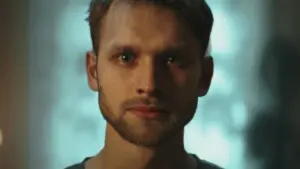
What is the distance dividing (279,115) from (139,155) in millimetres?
302

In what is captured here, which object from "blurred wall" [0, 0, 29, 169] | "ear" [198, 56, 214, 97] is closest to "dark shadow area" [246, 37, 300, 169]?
"ear" [198, 56, 214, 97]

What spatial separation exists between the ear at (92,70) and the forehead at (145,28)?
0.06m

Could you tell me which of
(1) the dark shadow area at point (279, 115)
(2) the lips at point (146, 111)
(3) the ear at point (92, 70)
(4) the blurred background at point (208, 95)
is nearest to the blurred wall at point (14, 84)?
(4) the blurred background at point (208, 95)

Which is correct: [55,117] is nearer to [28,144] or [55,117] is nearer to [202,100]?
[28,144]

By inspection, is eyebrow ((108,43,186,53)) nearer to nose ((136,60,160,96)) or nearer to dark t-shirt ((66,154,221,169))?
nose ((136,60,160,96))

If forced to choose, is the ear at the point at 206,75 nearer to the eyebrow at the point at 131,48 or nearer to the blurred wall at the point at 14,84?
the eyebrow at the point at 131,48

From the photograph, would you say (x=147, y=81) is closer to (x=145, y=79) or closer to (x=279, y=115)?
(x=145, y=79)

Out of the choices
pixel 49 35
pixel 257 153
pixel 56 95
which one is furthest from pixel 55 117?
pixel 257 153

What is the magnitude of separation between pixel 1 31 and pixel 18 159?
23 centimetres

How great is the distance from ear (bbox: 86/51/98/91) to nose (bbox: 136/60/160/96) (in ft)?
0.32

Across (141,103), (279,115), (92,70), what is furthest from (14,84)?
(279,115)

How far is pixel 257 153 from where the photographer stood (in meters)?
1.04

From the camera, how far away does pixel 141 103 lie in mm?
872

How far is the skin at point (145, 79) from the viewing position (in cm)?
88
